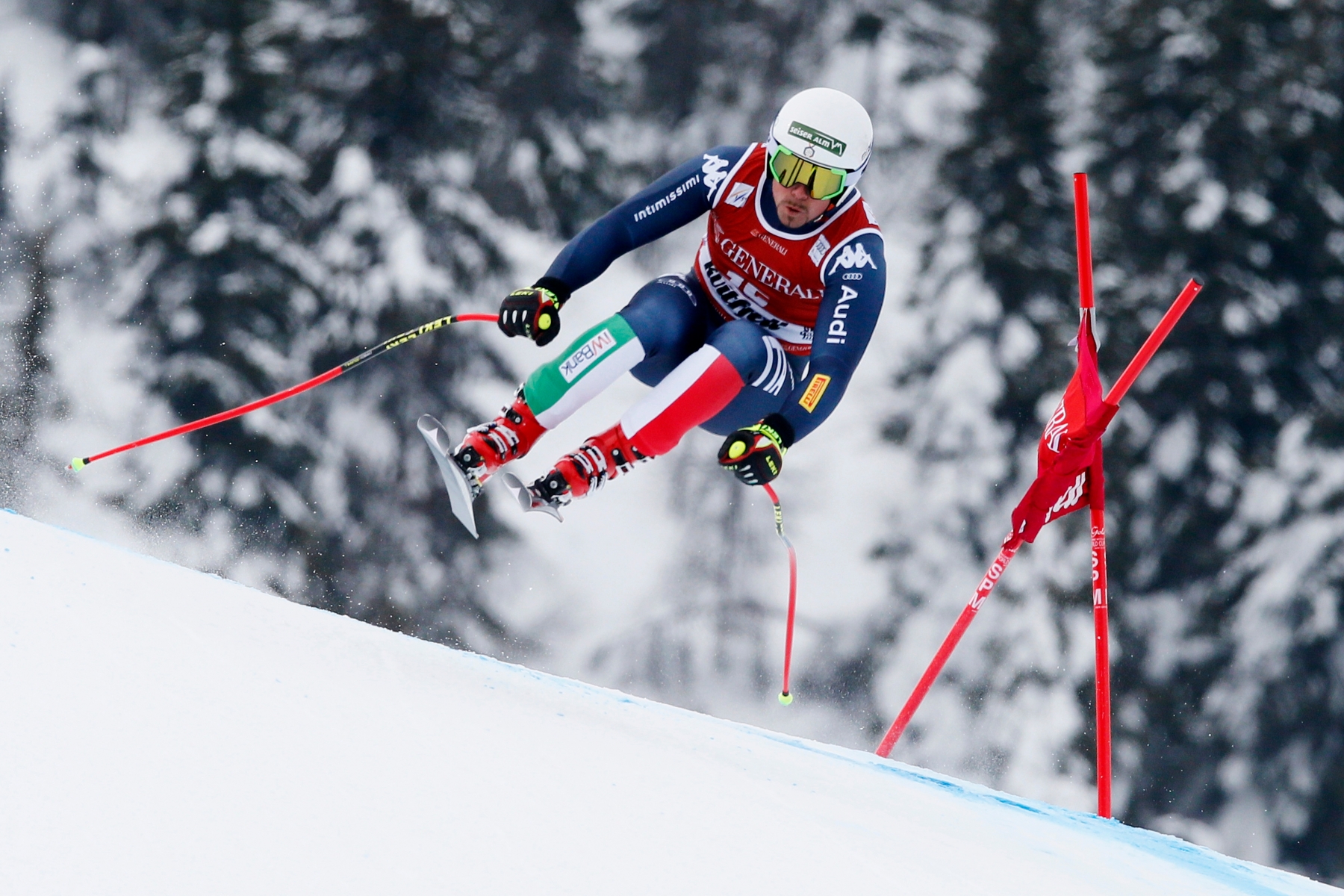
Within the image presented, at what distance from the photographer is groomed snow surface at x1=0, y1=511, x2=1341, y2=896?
1.84 m

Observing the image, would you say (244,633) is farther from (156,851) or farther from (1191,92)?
(1191,92)

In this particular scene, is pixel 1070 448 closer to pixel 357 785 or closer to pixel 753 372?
pixel 753 372

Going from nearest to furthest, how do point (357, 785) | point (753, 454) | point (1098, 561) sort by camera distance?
point (357, 785) → point (753, 454) → point (1098, 561)

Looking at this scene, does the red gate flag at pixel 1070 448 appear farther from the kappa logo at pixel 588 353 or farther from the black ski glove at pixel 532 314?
the black ski glove at pixel 532 314

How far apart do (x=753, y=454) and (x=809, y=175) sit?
0.74 metres

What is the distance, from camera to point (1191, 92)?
1280 centimetres

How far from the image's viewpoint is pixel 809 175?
3.44 meters

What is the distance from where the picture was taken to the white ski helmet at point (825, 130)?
11.1 feet

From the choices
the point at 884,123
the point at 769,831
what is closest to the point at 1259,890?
the point at 769,831

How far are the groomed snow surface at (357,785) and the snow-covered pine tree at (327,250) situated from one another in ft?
25.3

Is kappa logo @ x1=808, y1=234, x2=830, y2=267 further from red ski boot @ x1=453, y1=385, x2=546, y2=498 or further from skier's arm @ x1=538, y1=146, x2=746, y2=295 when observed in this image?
red ski boot @ x1=453, y1=385, x2=546, y2=498

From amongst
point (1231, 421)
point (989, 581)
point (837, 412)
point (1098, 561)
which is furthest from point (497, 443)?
point (1231, 421)

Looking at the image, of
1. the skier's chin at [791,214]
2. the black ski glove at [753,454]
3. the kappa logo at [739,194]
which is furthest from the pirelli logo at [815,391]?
the kappa logo at [739,194]

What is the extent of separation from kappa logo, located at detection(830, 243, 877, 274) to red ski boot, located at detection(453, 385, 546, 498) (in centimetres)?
92
